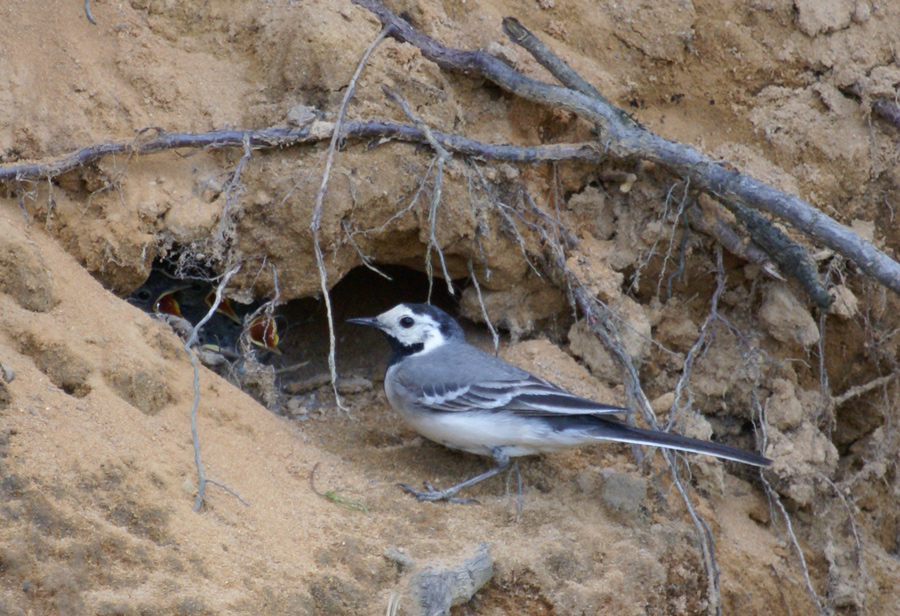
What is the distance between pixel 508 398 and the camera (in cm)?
491

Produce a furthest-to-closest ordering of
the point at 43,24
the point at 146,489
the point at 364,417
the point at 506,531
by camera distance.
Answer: the point at 364,417 → the point at 43,24 → the point at 506,531 → the point at 146,489

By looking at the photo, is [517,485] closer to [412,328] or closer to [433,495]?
[433,495]

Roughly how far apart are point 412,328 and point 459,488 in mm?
1234

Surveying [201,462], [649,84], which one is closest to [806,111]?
[649,84]

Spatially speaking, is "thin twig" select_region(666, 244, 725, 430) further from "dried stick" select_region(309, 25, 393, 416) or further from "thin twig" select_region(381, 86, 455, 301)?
"dried stick" select_region(309, 25, 393, 416)

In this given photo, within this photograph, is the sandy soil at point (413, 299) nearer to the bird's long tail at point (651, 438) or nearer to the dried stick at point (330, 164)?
the dried stick at point (330, 164)

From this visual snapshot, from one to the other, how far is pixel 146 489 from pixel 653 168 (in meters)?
4.04

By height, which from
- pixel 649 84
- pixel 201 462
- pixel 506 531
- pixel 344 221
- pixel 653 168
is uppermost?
pixel 649 84

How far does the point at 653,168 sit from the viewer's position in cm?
602

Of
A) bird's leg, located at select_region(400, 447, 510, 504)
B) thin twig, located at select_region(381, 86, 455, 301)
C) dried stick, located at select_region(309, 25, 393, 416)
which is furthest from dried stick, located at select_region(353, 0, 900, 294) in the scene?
bird's leg, located at select_region(400, 447, 510, 504)

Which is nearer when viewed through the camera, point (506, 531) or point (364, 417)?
point (506, 531)

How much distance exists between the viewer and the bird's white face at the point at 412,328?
221 inches

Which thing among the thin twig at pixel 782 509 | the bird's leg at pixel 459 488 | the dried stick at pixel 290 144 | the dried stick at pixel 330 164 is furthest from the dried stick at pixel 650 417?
the dried stick at pixel 330 164

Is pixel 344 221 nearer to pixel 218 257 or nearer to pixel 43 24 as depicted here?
pixel 218 257
